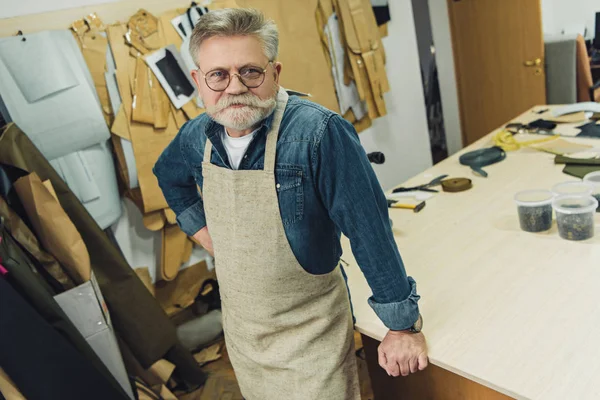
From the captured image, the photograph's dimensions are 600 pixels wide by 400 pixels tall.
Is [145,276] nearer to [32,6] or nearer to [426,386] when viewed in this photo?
[32,6]

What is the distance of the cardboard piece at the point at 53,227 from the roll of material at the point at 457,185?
4.67ft

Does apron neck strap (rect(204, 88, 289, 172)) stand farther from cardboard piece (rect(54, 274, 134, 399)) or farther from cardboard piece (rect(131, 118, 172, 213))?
cardboard piece (rect(131, 118, 172, 213))

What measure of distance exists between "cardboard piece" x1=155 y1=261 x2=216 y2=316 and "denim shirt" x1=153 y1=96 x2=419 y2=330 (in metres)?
1.72

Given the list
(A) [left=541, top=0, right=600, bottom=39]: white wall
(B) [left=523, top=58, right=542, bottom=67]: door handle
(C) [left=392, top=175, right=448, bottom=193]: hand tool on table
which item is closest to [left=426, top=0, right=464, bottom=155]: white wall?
(B) [left=523, top=58, right=542, bottom=67]: door handle

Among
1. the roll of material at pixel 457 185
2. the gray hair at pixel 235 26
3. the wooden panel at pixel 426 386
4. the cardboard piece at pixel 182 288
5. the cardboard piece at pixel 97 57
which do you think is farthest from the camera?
the cardboard piece at pixel 182 288

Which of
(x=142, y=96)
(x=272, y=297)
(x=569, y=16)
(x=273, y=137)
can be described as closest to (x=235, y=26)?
(x=273, y=137)

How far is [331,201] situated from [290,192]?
9 centimetres

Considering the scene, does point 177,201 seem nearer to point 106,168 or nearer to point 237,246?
point 237,246

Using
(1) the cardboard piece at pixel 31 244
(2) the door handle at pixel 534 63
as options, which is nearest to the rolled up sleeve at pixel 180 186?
(1) the cardboard piece at pixel 31 244

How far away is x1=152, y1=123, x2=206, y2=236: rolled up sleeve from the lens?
1.40 metres

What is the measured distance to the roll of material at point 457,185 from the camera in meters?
2.01

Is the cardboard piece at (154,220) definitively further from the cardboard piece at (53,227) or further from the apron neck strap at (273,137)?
the apron neck strap at (273,137)

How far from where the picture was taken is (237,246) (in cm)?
115

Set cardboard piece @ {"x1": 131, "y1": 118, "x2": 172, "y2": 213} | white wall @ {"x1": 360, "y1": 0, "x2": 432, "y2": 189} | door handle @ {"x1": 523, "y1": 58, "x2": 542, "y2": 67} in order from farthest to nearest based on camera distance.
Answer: door handle @ {"x1": 523, "y1": 58, "x2": 542, "y2": 67} → white wall @ {"x1": 360, "y1": 0, "x2": 432, "y2": 189} → cardboard piece @ {"x1": 131, "y1": 118, "x2": 172, "y2": 213}
